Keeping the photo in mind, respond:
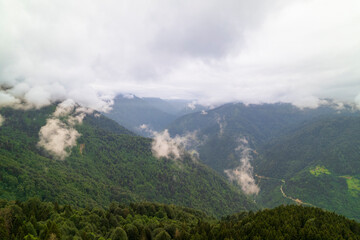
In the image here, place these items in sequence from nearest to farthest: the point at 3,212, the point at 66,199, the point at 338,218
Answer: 1. the point at 3,212
2. the point at 338,218
3. the point at 66,199

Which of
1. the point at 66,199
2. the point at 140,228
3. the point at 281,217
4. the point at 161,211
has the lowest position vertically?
the point at 66,199

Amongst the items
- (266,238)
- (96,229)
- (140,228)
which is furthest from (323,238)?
(96,229)

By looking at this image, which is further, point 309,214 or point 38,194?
point 38,194

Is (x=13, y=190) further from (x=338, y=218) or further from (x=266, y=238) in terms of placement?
(x=338, y=218)

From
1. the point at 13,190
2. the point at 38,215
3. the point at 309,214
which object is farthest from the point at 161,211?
the point at 13,190

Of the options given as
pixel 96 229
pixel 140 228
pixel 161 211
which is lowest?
pixel 161 211

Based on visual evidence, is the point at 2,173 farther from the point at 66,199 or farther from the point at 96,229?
the point at 96,229

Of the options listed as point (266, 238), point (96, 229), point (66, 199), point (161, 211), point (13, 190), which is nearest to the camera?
point (266, 238)

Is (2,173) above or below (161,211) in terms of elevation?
below

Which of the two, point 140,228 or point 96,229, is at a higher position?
point 140,228
